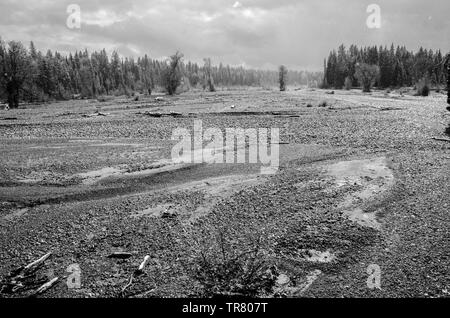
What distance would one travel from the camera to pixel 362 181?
40.3ft

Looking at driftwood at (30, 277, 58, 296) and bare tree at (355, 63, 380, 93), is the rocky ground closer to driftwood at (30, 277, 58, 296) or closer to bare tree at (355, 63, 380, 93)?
driftwood at (30, 277, 58, 296)

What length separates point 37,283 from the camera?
6977mm

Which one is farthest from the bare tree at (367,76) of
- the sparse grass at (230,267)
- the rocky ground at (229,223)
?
the sparse grass at (230,267)

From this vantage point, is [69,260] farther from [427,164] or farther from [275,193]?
[427,164]

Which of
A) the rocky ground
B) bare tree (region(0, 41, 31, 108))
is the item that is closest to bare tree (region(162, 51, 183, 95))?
bare tree (region(0, 41, 31, 108))

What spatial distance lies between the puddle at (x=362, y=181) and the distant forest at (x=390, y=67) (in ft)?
305

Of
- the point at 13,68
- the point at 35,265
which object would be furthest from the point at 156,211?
the point at 13,68

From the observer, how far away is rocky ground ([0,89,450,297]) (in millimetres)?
7000

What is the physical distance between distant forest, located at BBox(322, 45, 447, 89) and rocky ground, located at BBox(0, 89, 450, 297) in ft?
312

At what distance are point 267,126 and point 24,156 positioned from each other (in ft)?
52.4

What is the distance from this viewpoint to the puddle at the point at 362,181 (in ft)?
31.8
